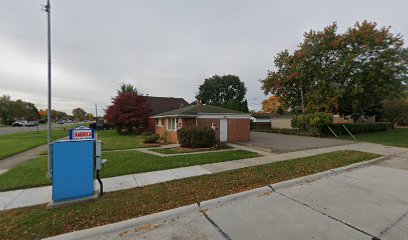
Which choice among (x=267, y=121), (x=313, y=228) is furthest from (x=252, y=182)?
(x=267, y=121)

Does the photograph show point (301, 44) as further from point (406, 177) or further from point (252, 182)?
point (252, 182)

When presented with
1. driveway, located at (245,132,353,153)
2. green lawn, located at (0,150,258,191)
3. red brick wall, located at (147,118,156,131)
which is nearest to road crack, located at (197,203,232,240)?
green lawn, located at (0,150,258,191)

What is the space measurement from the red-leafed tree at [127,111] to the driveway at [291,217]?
849 inches

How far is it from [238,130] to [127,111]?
590 inches

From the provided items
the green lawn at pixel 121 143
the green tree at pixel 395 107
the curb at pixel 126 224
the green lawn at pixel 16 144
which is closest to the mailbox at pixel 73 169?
the curb at pixel 126 224

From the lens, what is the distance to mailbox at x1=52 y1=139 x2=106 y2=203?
430 cm

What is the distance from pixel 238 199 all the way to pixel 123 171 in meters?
4.34

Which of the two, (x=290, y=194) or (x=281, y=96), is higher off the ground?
(x=281, y=96)

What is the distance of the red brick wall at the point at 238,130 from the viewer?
15609mm

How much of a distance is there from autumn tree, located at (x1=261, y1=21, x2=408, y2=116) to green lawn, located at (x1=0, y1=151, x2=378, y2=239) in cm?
1809

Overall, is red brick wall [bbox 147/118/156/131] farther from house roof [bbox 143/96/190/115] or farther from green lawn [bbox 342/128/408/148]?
green lawn [bbox 342/128/408/148]

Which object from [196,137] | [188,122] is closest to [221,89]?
[188,122]

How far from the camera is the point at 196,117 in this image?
1498 cm

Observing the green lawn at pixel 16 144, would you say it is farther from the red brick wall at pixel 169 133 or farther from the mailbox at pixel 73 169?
the red brick wall at pixel 169 133
